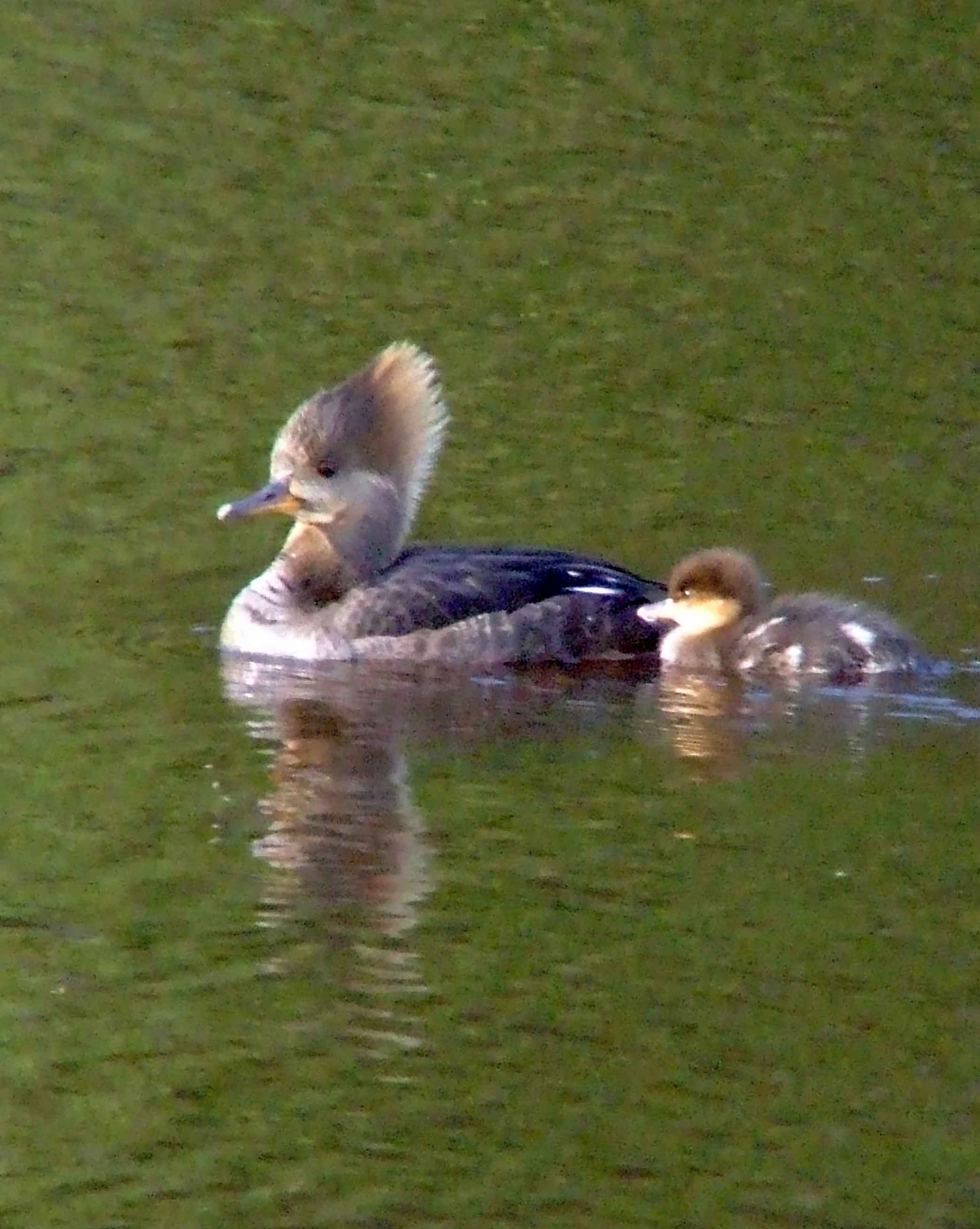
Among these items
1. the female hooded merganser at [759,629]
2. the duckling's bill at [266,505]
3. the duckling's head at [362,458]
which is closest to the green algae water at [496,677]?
the female hooded merganser at [759,629]

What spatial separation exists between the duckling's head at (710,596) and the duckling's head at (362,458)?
1.17m

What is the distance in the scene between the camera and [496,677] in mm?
9961

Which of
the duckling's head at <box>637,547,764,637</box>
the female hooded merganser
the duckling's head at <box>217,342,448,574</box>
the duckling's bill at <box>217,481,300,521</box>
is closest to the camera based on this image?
the female hooded merganser

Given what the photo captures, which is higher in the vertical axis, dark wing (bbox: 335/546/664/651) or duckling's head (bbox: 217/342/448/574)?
duckling's head (bbox: 217/342/448/574)

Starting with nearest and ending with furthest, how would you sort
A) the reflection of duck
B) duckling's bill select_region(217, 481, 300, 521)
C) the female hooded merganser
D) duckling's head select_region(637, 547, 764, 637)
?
1. the female hooded merganser
2. duckling's head select_region(637, 547, 764, 637)
3. the reflection of duck
4. duckling's bill select_region(217, 481, 300, 521)

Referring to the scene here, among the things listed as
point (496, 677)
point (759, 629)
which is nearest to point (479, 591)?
point (496, 677)

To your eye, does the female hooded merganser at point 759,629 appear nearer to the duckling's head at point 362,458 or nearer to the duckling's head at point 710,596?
the duckling's head at point 710,596

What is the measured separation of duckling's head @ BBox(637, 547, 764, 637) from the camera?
9875 millimetres

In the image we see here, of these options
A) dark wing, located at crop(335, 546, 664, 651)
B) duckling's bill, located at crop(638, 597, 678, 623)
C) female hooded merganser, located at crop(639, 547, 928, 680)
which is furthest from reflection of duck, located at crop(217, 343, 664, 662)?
female hooded merganser, located at crop(639, 547, 928, 680)

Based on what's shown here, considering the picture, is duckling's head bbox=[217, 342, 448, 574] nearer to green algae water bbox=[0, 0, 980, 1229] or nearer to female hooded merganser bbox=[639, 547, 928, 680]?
green algae water bbox=[0, 0, 980, 1229]

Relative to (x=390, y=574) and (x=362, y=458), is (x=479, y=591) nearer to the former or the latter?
(x=390, y=574)

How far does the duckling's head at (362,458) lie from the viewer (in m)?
10.4

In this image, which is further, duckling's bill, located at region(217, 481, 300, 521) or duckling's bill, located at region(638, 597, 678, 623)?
duckling's bill, located at region(217, 481, 300, 521)

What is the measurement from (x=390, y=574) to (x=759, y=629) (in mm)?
1426
